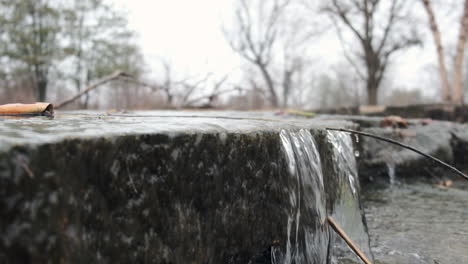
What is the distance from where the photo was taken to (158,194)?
107cm

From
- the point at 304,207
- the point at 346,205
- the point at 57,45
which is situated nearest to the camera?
the point at 304,207

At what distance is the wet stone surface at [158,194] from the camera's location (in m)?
0.76

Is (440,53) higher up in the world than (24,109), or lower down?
higher up

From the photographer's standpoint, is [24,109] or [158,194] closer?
[158,194]

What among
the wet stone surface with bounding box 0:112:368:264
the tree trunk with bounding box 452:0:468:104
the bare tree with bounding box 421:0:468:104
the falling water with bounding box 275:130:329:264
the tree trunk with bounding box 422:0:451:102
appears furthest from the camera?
the tree trunk with bounding box 422:0:451:102

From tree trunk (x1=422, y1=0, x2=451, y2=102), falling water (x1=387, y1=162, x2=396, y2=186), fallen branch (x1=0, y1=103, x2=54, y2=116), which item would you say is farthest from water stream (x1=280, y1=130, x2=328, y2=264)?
tree trunk (x1=422, y1=0, x2=451, y2=102)

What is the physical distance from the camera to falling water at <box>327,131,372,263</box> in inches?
77.8

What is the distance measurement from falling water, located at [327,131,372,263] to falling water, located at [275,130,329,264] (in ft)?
0.82

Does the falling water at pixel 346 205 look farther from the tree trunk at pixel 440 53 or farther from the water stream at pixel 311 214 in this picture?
the tree trunk at pixel 440 53

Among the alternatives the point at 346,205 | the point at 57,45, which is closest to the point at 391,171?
the point at 346,205

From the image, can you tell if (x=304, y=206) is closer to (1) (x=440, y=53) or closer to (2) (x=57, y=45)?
(1) (x=440, y=53)

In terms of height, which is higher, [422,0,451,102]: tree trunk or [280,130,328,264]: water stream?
[422,0,451,102]: tree trunk

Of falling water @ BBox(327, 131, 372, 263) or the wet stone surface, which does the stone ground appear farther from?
the wet stone surface

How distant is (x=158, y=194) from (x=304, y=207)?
84 centimetres
